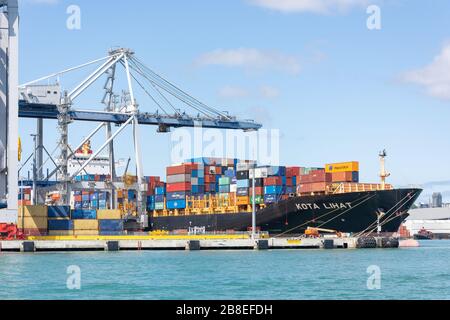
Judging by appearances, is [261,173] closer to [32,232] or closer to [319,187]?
[319,187]

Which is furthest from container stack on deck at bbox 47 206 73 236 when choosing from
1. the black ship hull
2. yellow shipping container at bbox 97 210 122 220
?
the black ship hull

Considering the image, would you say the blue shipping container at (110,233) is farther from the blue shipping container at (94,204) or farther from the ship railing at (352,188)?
the blue shipping container at (94,204)

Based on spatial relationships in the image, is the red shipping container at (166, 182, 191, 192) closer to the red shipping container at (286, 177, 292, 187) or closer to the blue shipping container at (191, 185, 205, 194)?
the blue shipping container at (191, 185, 205, 194)

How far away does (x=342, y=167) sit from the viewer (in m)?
74.3

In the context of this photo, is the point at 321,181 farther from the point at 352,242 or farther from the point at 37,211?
the point at 37,211

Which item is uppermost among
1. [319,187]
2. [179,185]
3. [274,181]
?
[274,181]

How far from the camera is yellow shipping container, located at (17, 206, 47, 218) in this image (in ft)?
228

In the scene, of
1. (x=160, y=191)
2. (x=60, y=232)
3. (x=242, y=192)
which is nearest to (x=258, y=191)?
(x=242, y=192)

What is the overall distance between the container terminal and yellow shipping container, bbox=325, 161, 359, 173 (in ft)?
Result: 0.36

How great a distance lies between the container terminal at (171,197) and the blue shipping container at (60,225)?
3.7 inches

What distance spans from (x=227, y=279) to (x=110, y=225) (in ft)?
129

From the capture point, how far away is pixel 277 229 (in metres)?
78.3

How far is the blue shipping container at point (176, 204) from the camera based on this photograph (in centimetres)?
8612

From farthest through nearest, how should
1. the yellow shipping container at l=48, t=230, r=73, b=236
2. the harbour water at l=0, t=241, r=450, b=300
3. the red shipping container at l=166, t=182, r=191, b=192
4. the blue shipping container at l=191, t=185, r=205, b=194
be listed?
the blue shipping container at l=191, t=185, r=205, b=194, the red shipping container at l=166, t=182, r=191, b=192, the yellow shipping container at l=48, t=230, r=73, b=236, the harbour water at l=0, t=241, r=450, b=300
